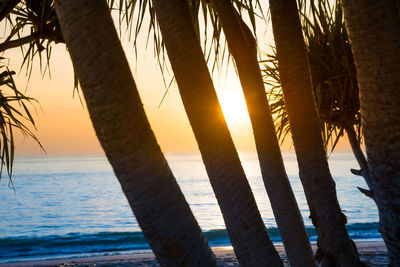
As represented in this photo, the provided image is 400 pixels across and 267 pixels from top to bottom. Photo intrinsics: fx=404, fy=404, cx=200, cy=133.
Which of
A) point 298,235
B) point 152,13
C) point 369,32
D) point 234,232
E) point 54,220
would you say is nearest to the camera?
point 369,32

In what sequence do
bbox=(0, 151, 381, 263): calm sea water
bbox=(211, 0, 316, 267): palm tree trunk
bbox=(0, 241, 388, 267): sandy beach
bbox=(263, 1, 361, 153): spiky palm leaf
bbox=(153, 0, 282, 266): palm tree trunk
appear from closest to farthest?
bbox=(153, 0, 282, 266): palm tree trunk < bbox=(211, 0, 316, 267): palm tree trunk < bbox=(263, 1, 361, 153): spiky palm leaf < bbox=(0, 241, 388, 267): sandy beach < bbox=(0, 151, 381, 263): calm sea water

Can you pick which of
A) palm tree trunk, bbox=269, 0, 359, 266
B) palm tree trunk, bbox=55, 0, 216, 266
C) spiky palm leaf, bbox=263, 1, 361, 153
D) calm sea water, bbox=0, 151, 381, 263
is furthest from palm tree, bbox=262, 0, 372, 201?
calm sea water, bbox=0, 151, 381, 263

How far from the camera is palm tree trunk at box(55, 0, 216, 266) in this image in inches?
52.1

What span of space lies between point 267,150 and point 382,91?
139cm

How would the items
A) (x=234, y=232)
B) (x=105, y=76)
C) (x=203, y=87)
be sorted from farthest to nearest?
(x=203, y=87) < (x=234, y=232) < (x=105, y=76)

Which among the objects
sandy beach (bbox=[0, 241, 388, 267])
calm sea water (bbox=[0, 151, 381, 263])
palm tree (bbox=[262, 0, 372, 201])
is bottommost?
calm sea water (bbox=[0, 151, 381, 263])

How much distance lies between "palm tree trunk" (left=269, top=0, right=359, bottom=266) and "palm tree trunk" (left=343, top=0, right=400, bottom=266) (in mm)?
1223

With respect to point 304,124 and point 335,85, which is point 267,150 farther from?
point 335,85

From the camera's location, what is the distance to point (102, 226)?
17031mm

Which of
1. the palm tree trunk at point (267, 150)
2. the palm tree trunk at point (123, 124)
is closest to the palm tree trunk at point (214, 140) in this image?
the palm tree trunk at point (123, 124)

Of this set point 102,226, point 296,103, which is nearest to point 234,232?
point 296,103

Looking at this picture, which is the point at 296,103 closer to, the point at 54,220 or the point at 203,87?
the point at 203,87

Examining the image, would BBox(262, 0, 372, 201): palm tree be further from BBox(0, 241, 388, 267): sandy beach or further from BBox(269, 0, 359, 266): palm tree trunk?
BBox(0, 241, 388, 267): sandy beach

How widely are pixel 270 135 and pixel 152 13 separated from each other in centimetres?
140
